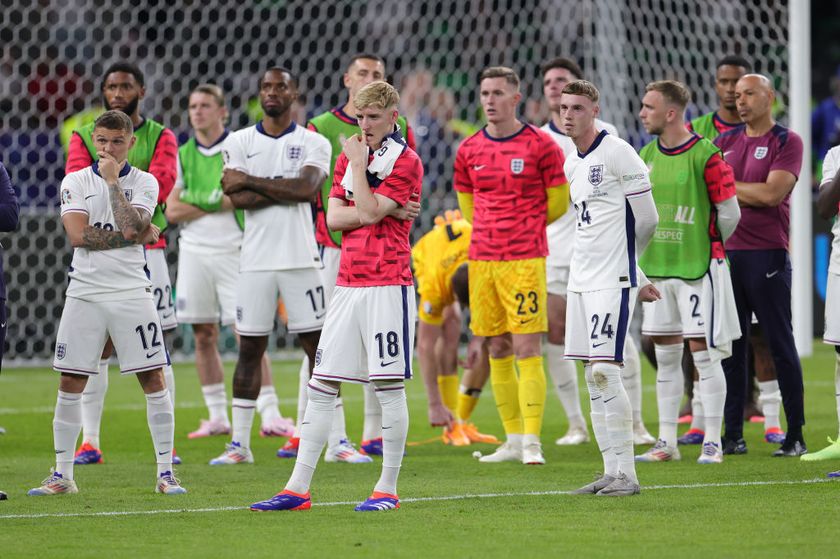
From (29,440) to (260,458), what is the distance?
77.8 inches

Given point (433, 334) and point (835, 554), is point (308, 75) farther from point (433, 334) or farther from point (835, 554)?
point (835, 554)

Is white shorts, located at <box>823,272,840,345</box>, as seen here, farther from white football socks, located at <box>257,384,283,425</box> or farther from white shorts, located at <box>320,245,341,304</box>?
white football socks, located at <box>257,384,283,425</box>

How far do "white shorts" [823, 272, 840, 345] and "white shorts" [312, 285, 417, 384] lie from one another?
2623 millimetres

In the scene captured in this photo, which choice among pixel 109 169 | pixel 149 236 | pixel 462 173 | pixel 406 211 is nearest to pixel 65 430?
pixel 149 236

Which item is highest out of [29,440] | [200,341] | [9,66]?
[9,66]

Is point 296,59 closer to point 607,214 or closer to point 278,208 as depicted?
point 278,208

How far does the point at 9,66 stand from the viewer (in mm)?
16141

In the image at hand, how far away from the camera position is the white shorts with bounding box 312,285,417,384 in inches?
246

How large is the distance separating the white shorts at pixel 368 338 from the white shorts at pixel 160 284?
253cm

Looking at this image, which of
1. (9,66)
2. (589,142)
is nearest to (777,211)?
(589,142)

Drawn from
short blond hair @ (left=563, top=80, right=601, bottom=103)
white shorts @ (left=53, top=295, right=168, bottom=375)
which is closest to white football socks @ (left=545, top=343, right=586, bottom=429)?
short blond hair @ (left=563, top=80, right=601, bottom=103)

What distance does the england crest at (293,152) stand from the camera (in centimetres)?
825

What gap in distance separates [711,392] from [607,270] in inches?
66.2

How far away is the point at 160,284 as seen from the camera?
859 centimetres
